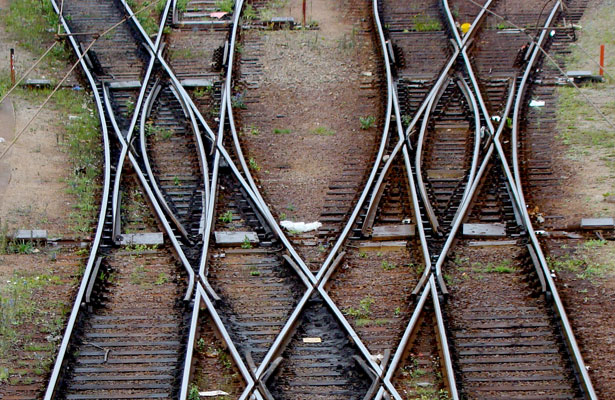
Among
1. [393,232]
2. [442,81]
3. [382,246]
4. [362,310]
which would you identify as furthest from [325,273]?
[442,81]

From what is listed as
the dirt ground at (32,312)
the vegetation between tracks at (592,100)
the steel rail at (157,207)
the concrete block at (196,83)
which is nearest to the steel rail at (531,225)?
the vegetation between tracks at (592,100)

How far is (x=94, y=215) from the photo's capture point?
11984 millimetres

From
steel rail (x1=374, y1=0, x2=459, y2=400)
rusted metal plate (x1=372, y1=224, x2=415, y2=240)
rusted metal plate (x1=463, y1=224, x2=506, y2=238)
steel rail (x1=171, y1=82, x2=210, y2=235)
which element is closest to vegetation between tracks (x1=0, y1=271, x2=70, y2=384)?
steel rail (x1=171, y1=82, x2=210, y2=235)

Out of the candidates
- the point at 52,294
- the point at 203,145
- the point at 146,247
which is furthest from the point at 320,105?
the point at 52,294

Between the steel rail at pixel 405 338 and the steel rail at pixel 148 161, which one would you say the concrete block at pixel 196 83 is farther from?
the steel rail at pixel 405 338

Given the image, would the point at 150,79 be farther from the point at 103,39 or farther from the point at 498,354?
the point at 498,354

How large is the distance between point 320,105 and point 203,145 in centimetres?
247

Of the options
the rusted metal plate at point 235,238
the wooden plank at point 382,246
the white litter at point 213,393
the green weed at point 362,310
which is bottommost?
the white litter at point 213,393

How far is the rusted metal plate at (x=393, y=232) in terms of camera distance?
37.3ft

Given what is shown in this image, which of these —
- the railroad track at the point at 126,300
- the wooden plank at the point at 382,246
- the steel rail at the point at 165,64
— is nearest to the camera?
the railroad track at the point at 126,300

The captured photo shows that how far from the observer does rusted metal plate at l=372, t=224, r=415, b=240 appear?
1136 centimetres

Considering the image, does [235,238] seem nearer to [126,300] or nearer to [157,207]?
[157,207]

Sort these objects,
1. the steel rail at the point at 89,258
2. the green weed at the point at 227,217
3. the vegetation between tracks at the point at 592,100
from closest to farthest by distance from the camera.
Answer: the steel rail at the point at 89,258 → the green weed at the point at 227,217 → the vegetation between tracks at the point at 592,100

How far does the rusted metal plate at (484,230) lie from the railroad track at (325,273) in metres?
0.09
